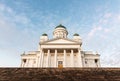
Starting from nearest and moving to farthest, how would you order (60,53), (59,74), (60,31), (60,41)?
(59,74), (60,41), (60,53), (60,31)

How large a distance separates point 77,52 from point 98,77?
37595 millimetres

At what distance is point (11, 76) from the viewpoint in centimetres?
Answer: 1002

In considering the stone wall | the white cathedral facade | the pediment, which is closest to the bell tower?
the white cathedral facade

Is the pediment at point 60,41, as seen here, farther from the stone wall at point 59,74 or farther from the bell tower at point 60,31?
the stone wall at point 59,74

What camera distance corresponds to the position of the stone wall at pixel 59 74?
944 centimetres

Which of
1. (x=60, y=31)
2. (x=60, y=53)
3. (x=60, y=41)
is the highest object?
(x=60, y=31)

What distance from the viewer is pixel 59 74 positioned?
33.0 ft

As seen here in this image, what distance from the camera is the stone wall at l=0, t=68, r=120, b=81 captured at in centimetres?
944

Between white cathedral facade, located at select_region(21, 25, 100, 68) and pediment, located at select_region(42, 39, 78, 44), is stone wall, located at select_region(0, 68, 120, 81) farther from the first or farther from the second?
pediment, located at select_region(42, 39, 78, 44)

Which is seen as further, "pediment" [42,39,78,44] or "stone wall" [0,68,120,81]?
"pediment" [42,39,78,44]

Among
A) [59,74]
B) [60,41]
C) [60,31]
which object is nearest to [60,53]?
[60,41]

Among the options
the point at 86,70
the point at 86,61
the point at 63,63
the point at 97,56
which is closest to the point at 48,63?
the point at 63,63

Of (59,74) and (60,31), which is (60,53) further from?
(59,74)

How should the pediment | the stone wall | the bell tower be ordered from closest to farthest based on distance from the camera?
the stone wall, the pediment, the bell tower
